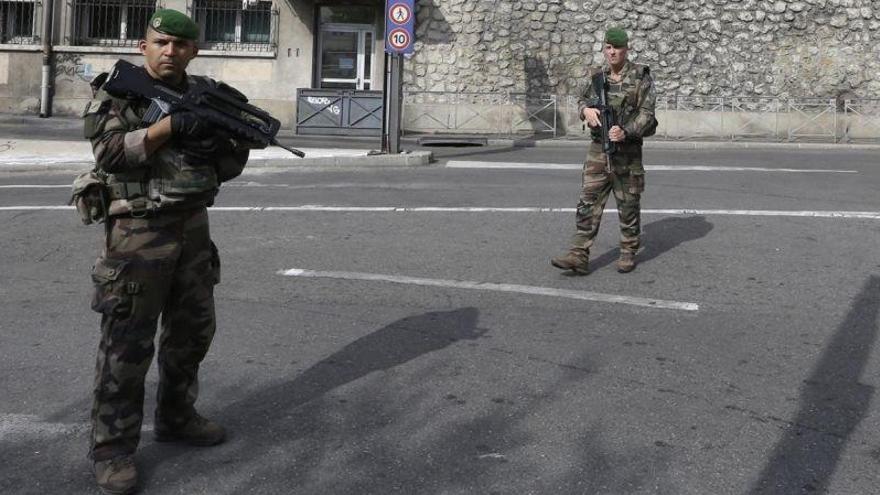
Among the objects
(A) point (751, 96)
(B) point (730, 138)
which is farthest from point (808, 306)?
(A) point (751, 96)

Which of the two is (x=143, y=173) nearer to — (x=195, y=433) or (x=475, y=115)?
(x=195, y=433)

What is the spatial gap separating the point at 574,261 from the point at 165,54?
4293 mm

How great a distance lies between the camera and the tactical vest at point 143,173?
3.76 metres

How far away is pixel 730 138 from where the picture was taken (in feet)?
75.4

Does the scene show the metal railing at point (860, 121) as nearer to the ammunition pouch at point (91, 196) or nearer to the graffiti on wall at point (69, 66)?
the graffiti on wall at point (69, 66)

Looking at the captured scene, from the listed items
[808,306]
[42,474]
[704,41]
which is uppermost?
[704,41]

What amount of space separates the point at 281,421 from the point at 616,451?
4.92 feet

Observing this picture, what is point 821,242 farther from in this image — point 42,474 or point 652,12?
point 652,12

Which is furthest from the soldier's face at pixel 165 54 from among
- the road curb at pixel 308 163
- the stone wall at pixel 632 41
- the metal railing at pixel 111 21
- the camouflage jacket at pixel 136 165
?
the metal railing at pixel 111 21

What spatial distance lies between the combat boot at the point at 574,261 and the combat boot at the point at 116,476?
14.1 feet

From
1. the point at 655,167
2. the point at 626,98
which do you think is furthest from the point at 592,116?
the point at 655,167

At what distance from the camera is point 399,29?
1617 centimetres

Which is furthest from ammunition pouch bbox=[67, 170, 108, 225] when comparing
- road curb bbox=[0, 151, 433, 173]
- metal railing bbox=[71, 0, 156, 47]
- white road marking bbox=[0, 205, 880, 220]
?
metal railing bbox=[71, 0, 156, 47]

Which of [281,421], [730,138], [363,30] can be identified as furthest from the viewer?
[363,30]
